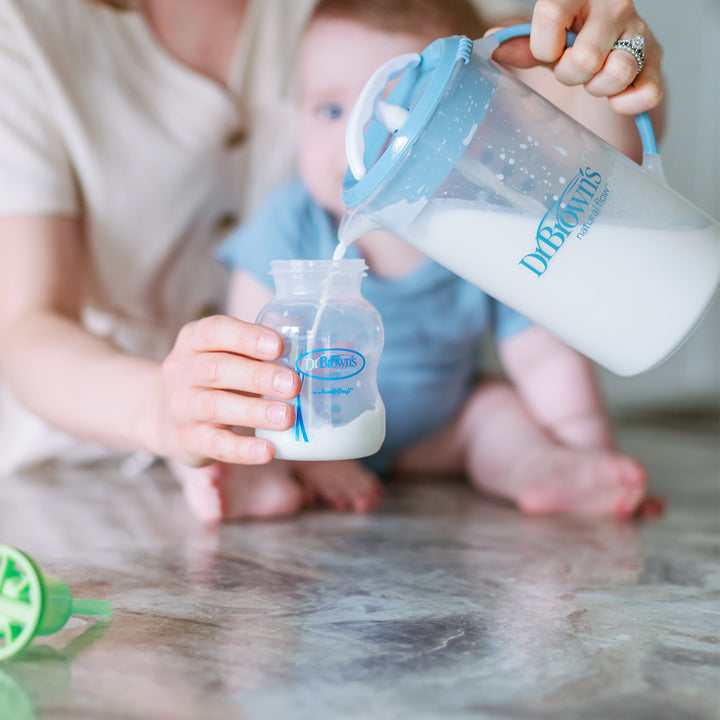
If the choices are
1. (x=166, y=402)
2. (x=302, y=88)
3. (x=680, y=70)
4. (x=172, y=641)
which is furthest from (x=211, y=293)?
(x=680, y=70)

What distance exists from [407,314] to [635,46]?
0.67 metres

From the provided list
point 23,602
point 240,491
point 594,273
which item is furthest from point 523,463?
point 23,602

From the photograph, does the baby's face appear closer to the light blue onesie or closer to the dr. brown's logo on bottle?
the light blue onesie

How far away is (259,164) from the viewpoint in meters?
1.64

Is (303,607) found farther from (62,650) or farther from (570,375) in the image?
(570,375)

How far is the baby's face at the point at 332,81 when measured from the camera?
1.24m

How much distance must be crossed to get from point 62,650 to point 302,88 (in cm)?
95

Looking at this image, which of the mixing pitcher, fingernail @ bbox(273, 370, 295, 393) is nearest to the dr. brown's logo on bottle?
the mixing pitcher

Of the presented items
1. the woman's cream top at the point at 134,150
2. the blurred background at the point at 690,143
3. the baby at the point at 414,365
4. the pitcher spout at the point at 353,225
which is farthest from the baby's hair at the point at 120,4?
the blurred background at the point at 690,143

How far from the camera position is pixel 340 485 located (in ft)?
4.25

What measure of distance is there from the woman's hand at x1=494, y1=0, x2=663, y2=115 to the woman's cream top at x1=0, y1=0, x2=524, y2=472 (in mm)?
774

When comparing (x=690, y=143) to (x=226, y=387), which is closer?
(x=226, y=387)

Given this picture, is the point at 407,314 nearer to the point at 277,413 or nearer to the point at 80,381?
the point at 80,381

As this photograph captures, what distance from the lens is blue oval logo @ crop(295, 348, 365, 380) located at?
80 centimetres
